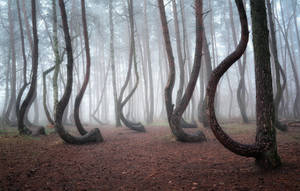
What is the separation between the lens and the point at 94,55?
96.5ft

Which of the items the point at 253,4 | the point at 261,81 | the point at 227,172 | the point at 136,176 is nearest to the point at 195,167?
the point at 227,172

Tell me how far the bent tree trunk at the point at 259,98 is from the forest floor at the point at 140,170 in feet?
1.28

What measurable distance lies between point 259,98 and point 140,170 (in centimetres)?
311

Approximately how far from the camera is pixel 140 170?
4.39 metres

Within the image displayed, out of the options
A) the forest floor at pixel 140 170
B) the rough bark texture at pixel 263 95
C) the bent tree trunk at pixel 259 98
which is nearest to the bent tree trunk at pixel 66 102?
the forest floor at pixel 140 170

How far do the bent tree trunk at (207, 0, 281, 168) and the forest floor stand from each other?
1.28ft

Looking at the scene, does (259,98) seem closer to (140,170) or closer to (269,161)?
(269,161)

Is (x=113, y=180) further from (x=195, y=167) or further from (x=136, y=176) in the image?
(x=195, y=167)

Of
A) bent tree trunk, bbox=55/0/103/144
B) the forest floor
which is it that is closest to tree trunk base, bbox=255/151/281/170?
the forest floor

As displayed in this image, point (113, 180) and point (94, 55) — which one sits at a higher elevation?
point (94, 55)

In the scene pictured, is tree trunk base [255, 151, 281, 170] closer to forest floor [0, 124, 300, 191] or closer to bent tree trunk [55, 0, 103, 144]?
forest floor [0, 124, 300, 191]

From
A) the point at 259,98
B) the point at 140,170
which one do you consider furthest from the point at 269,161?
the point at 140,170

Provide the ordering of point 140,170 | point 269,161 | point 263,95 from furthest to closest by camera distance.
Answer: point 140,170, point 263,95, point 269,161

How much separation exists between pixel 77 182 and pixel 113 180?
713mm
